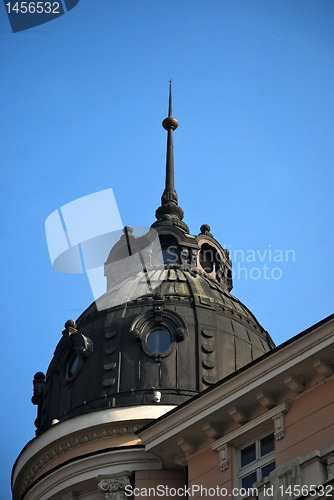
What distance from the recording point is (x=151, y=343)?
103 feet

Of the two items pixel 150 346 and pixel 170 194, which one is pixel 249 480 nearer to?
pixel 150 346

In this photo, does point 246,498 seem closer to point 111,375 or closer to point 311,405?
point 311,405

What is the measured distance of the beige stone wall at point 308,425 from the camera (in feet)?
66.5

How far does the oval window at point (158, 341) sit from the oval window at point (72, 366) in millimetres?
2597

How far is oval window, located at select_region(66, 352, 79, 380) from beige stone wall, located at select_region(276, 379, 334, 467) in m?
11.8

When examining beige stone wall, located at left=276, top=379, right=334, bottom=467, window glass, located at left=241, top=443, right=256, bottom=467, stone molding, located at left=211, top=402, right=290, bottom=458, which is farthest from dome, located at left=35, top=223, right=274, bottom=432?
beige stone wall, located at left=276, top=379, right=334, bottom=467

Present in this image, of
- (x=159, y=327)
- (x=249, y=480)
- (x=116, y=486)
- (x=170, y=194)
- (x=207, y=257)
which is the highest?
(x=170, y=194)

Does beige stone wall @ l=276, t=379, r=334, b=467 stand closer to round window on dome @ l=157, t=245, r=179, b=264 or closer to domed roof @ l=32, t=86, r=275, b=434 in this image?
domed roof @ l=32, t=86, r=275, b=434

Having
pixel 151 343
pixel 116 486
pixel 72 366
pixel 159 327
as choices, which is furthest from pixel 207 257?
pixel 116 486

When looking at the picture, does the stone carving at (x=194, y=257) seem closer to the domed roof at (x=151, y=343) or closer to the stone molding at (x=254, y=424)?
the domed roof at (x=151, y=343)

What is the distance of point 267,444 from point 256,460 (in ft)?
1.43

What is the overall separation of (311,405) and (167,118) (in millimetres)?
25960

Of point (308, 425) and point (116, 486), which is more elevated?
point (116, 486)

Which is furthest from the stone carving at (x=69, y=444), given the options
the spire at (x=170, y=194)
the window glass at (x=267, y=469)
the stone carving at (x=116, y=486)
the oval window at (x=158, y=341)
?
the spire at (x=170, y=194)
